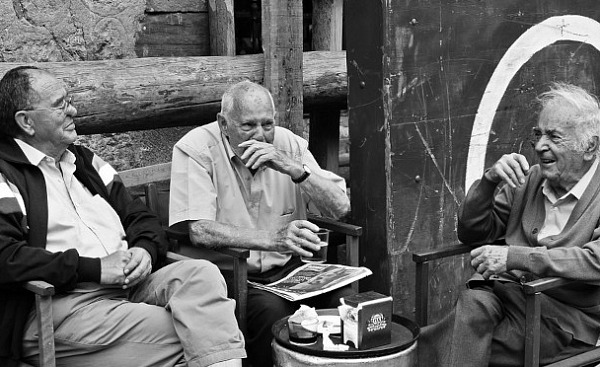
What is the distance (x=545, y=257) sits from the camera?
333cm

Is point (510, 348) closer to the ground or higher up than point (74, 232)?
closer to the ground

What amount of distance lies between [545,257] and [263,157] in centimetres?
119

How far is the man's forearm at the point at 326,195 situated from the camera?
3.97m

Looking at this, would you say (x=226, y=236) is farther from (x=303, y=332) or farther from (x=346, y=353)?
(x=346, y=353)

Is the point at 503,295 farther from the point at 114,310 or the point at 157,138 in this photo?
the point at 157,138

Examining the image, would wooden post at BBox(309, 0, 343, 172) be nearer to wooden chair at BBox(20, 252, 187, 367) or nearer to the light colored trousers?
the light colored trousers

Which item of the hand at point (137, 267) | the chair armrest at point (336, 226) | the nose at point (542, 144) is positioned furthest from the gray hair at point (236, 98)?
the nose at point (542, 144)

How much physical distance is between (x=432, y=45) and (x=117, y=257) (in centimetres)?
178

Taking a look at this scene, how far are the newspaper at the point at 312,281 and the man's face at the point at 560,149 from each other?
2.82ft

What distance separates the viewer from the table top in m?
3.04

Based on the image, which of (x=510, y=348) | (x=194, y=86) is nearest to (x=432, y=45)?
(x=194, y=86)

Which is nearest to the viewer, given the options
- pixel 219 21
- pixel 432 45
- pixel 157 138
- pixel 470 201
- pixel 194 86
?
pixel 470 201

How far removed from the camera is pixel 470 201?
12.1 feet

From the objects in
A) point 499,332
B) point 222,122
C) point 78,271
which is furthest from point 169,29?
point 499,332
